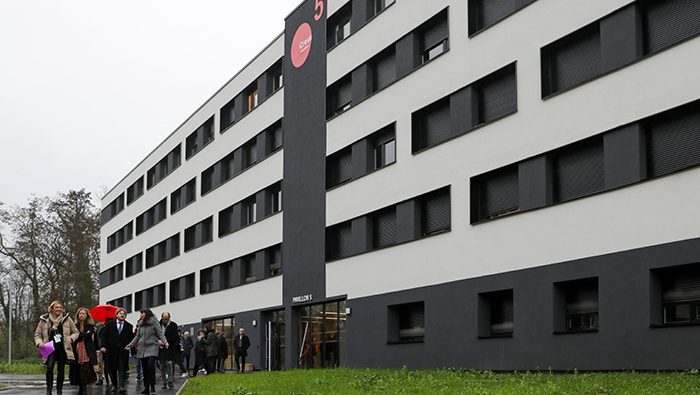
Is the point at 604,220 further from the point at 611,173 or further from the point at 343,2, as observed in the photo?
the point at 343,2

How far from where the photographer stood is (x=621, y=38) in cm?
2216

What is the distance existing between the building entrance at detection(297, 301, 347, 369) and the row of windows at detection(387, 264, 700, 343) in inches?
161

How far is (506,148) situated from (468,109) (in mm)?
2488

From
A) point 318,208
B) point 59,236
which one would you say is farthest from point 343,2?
point 59,236

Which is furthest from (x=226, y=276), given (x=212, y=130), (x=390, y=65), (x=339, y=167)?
(x=390, y=65)

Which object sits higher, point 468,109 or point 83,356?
point 468,109

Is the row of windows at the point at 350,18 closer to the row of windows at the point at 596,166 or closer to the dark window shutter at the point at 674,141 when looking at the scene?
the row of windows at the point at 596,166

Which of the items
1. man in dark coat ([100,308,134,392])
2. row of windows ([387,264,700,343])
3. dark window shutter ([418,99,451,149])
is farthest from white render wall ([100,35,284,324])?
man in dark coat ([100,308,134,392])

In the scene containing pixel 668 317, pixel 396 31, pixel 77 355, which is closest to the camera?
pixel 77 355

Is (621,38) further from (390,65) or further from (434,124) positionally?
(390,65)

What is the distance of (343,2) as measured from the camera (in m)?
36.9

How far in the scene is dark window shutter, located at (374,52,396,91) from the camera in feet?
110

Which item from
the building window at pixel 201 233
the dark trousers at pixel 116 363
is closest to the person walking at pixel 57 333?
the dark trousers at pixel 116 363

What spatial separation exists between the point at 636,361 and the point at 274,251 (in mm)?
23716
